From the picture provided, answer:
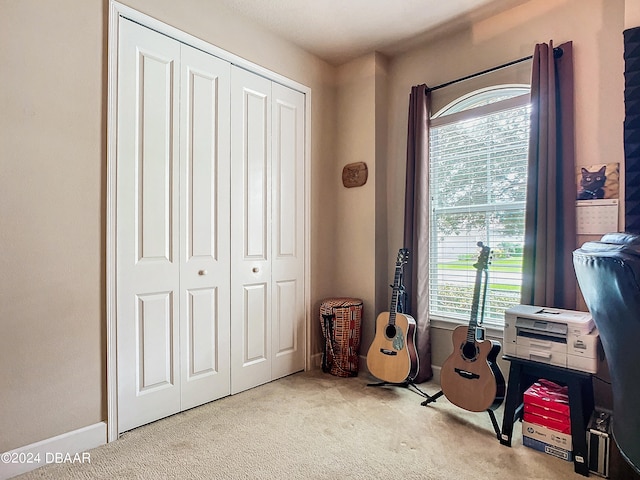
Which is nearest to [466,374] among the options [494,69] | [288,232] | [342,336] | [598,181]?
[342,336]

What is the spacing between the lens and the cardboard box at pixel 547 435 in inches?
73.7

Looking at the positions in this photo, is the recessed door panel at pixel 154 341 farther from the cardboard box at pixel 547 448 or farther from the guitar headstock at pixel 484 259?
the cardboard box at pixel 547 448

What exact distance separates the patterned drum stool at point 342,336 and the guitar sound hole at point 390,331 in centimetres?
37

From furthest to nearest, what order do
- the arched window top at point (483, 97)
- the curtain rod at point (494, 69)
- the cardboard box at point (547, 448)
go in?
1. the arched window top at point (483, 97)
2. the curtain rod at point (494, 69)
3. the cardboard box at point (547, 448)

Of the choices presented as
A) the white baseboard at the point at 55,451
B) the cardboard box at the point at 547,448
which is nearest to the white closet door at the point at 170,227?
the white baseboard at the point at 55,451

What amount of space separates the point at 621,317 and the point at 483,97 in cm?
222

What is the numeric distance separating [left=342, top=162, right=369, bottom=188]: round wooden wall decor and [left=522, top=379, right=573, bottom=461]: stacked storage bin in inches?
77.1

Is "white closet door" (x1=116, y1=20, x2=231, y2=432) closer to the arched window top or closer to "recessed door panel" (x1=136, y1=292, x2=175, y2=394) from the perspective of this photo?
"recessed door panel" (x1=136, y1=292, x2=175, y2=394)

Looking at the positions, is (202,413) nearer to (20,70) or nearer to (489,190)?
(20,70)

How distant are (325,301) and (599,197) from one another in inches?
79.9

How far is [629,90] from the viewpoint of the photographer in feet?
6.64

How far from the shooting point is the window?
8.50 feet

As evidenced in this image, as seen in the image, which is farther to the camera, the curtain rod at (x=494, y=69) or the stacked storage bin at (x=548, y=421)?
the curtain rod at (x=494, y=69)

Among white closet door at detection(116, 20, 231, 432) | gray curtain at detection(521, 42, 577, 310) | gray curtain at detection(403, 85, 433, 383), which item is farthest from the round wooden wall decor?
gray curtain at detection(521, 42, 577, 310)
